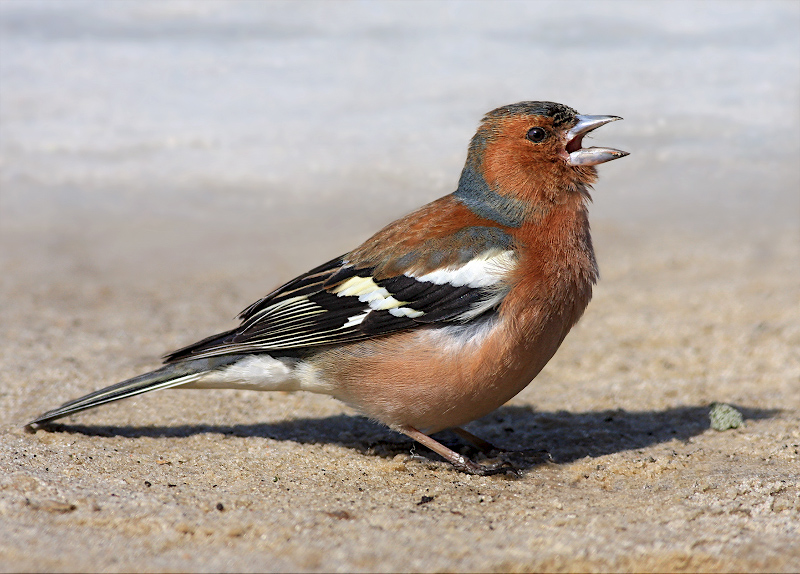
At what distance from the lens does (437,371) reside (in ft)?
14.0

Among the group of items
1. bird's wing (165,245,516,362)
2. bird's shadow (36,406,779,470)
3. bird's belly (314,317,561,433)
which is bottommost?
bird's shadow (36,406,779,470)

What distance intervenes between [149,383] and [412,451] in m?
1.53

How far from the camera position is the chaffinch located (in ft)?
13.9

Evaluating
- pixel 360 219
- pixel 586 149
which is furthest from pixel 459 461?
pixel 360 219

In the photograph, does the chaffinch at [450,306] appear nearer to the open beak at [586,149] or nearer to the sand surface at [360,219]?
the open beak at [586,149]

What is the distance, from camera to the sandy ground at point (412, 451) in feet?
10.8

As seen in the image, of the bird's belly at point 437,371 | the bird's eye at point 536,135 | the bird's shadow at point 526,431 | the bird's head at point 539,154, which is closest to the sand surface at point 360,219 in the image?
the bird's shadow at point 526,431

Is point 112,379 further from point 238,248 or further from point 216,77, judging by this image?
point 216,77

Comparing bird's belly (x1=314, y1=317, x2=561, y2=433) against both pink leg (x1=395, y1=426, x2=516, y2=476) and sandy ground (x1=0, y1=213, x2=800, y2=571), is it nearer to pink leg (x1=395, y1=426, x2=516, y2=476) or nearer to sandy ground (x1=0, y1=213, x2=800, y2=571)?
pink leg (x1=395, y1=426, x2=516, y2=476)

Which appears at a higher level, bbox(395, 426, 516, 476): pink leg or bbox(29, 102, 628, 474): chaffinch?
bbox(29, 102, 628, 474): chaffinch

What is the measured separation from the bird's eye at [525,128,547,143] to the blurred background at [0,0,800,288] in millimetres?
3845

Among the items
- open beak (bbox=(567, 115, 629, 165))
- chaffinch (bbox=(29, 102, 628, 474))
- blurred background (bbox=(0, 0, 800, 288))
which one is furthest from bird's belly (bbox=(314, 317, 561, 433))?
blurred background (bbox=(0, 0, 800, 288))

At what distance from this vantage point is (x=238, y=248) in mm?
9250

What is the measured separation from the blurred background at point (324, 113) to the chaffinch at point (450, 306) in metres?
3.82
